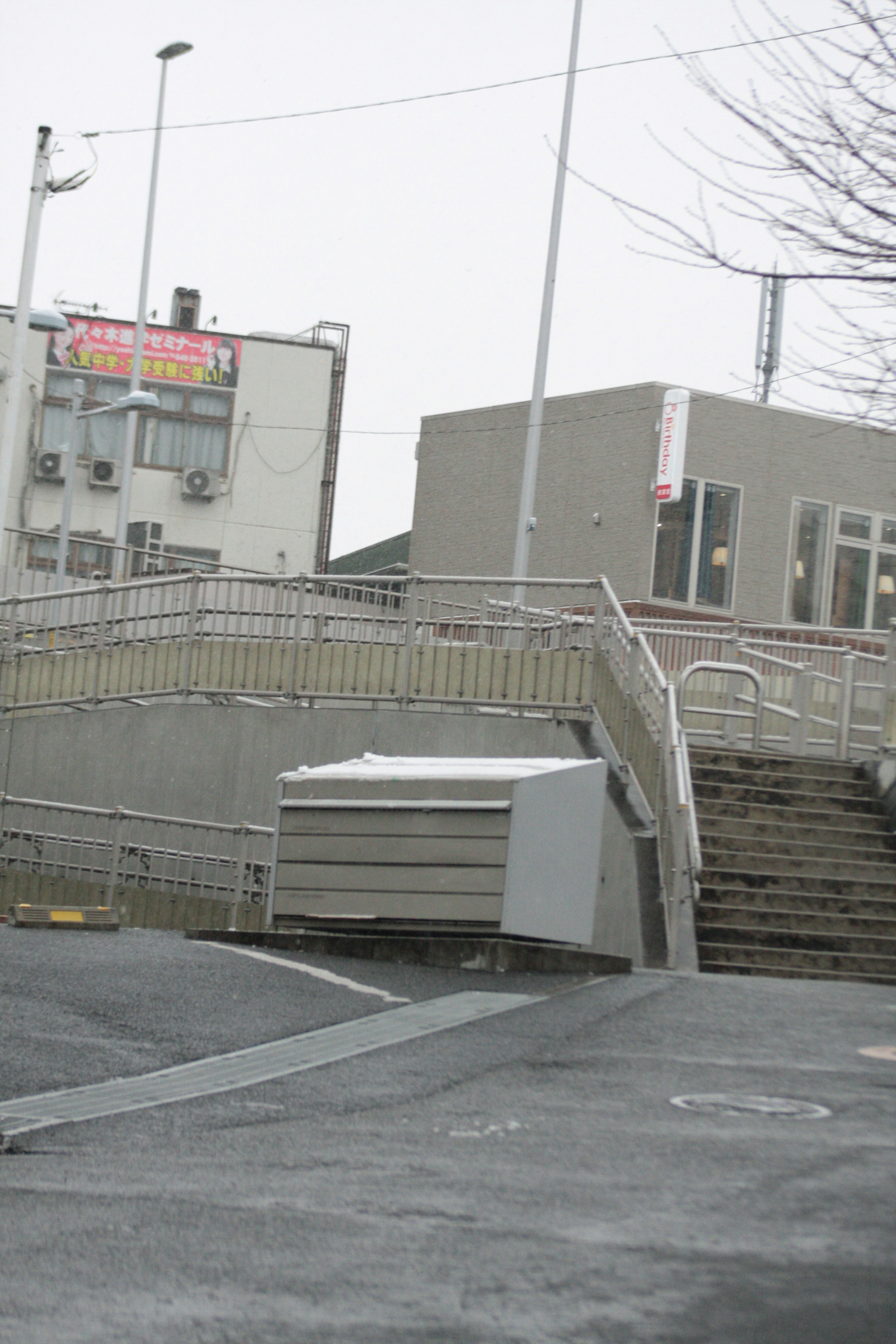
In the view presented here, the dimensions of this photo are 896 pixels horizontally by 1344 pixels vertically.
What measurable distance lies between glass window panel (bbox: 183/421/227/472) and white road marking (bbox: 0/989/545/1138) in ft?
145

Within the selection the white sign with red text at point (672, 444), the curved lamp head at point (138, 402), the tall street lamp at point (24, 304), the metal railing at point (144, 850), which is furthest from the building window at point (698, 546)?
the metal railing at point (144, 850)

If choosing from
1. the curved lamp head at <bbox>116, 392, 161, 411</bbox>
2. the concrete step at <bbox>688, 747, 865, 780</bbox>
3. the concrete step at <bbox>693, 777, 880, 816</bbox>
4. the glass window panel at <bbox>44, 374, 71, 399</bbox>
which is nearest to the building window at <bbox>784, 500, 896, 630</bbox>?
the curved lamp head at <bbox>116, 392, 161, 411</bbox>

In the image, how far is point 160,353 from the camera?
52438 mm

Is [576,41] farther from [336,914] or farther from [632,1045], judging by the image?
[632,1045]

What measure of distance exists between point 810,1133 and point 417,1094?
1.90m

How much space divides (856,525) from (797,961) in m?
22.5

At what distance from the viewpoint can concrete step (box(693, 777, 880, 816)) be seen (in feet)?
53.7

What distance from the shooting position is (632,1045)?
846cm

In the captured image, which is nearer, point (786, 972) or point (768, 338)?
point (786, 972)

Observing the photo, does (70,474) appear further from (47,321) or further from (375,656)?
(375,656)

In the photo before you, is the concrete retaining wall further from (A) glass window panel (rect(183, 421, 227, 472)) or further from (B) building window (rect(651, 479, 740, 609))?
(A) glass window panel (rect(183, 421, 227, 472))

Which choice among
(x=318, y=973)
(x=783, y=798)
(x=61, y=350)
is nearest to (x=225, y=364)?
(x=61, y=350)

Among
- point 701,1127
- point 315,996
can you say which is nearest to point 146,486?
point 315,996

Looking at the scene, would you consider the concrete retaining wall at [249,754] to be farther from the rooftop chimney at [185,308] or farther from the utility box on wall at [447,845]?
the rooftop chimney at [185,308]
